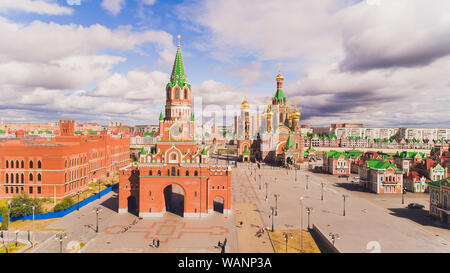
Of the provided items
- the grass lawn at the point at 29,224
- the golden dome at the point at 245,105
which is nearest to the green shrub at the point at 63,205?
the grass lawn at the point at 29,224

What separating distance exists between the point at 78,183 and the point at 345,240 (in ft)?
149

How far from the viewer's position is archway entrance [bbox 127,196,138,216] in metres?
35.0

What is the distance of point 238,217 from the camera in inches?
1296

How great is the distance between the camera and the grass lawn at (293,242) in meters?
24.0

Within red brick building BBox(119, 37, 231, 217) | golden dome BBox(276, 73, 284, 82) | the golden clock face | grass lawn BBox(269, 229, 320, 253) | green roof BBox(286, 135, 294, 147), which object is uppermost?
golden dome BBox(276, 73, 284, 82)

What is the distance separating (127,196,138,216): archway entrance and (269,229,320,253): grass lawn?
19.5m

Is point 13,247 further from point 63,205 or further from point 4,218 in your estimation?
point 63,205

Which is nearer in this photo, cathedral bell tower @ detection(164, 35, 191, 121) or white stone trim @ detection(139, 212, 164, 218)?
white stone trim @ detection(139, 212, 164, 218)

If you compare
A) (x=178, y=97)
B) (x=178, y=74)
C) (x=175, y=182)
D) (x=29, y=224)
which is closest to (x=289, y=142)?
(x=178, y=97)

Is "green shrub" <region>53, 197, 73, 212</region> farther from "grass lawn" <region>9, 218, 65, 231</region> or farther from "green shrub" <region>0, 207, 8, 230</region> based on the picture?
"green shrub" <region>0, 207, 8, 230</region>

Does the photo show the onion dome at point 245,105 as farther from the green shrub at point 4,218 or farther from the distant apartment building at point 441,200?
the green shrub at point 4,218

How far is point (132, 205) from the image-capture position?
3731 centimetres

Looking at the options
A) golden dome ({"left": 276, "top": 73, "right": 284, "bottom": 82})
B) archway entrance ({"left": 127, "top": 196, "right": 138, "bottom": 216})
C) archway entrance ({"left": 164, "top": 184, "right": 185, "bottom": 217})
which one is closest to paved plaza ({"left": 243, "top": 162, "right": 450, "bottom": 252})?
archway entrance ({"left": 164, "top": 184, "right": 185, "bottom": 217})
